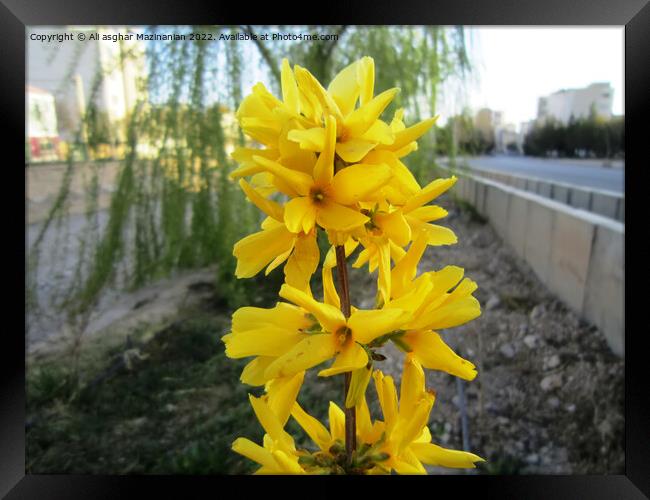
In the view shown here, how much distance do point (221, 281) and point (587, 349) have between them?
3.62 ft

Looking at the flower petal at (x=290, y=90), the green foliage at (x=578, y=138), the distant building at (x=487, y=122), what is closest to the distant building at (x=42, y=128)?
the flower petal at (x=290, y=90)

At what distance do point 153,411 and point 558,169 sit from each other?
138 centimetres

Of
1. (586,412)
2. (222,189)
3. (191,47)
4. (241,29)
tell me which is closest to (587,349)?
(586,412)

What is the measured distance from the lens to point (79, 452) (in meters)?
1.28

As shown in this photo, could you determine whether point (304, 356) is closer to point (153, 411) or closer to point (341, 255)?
point (341, 255)

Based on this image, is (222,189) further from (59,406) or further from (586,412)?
(586,412)

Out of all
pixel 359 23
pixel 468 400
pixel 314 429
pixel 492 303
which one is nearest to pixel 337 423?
pixel 314 429

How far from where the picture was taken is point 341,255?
0.35 metres

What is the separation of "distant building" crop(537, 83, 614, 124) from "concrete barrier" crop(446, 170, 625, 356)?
25 centimetres

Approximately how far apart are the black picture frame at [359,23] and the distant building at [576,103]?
0.60 m

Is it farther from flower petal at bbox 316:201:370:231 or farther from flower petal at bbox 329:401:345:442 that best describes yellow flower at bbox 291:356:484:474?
flower petal at bbox 316:201:370:231

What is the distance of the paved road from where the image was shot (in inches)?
55.6

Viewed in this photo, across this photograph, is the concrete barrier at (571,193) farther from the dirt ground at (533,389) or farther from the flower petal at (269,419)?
the flower petal at (269,419)

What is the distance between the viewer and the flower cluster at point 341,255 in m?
0.31
